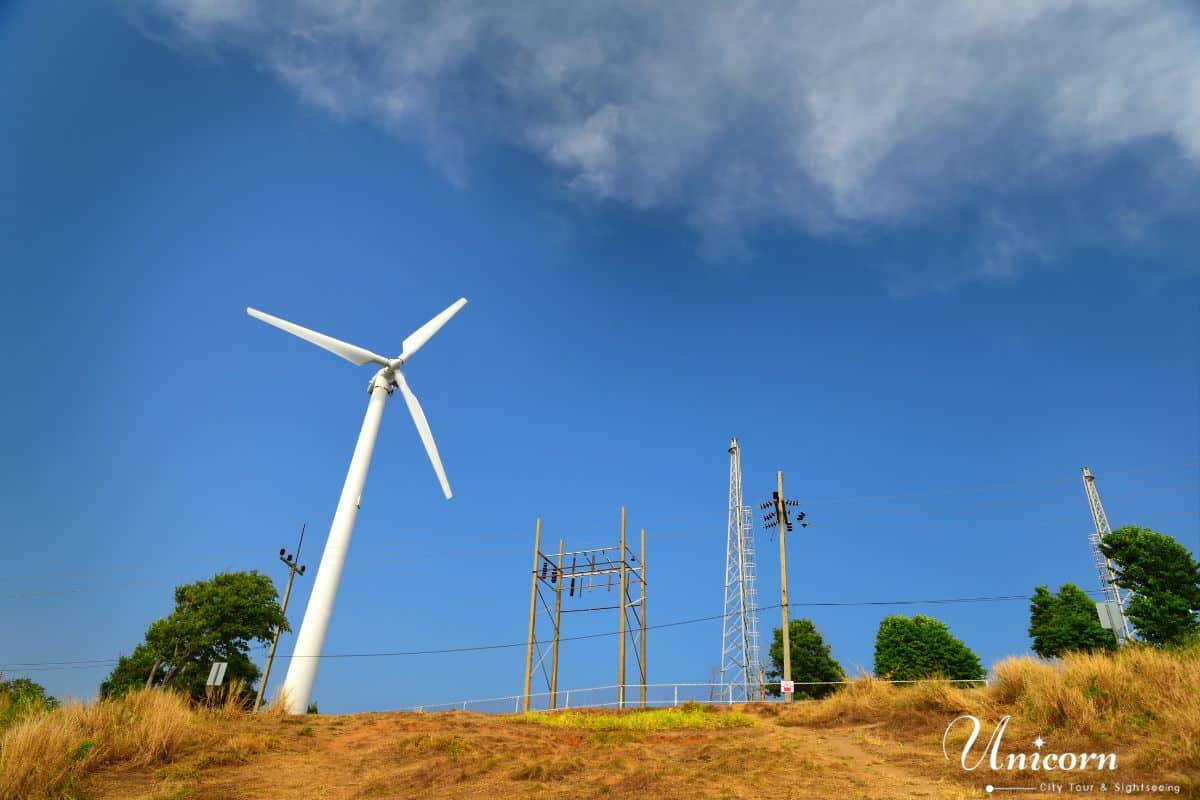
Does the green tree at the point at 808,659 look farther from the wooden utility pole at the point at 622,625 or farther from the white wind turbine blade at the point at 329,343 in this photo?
the white wind turbine blade at the point at 329,343

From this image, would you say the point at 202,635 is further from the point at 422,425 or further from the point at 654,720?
the point at 654,720

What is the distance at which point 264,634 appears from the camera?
1543 inches

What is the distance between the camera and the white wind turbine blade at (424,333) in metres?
38.4

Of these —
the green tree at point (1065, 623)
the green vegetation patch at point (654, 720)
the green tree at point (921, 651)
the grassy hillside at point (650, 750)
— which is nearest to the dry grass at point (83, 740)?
the grassy hillside at point (650, 750)

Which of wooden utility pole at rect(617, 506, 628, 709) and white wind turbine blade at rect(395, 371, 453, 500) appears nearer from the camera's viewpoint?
wooden utility pole at rect(617, 506, 628, 709)

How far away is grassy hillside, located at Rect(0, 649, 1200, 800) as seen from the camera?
10.2 metres

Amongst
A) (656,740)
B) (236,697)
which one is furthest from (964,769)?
(236,697)

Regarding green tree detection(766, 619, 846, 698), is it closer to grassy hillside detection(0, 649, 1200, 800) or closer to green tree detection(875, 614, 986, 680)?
green tree detection(875, 614, 986, 680)

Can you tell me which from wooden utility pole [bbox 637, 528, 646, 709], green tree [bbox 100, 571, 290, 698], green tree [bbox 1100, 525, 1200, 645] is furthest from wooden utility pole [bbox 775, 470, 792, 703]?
green tree [bbox 100, 571, 290, 698]

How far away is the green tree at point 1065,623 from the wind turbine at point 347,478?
41.6 m

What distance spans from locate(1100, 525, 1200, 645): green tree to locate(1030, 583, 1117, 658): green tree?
1072 centimetres

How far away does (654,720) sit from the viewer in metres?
18.6

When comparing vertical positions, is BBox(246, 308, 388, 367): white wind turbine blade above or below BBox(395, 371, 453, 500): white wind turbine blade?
above

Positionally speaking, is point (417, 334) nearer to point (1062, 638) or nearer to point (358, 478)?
point (358, 478)
